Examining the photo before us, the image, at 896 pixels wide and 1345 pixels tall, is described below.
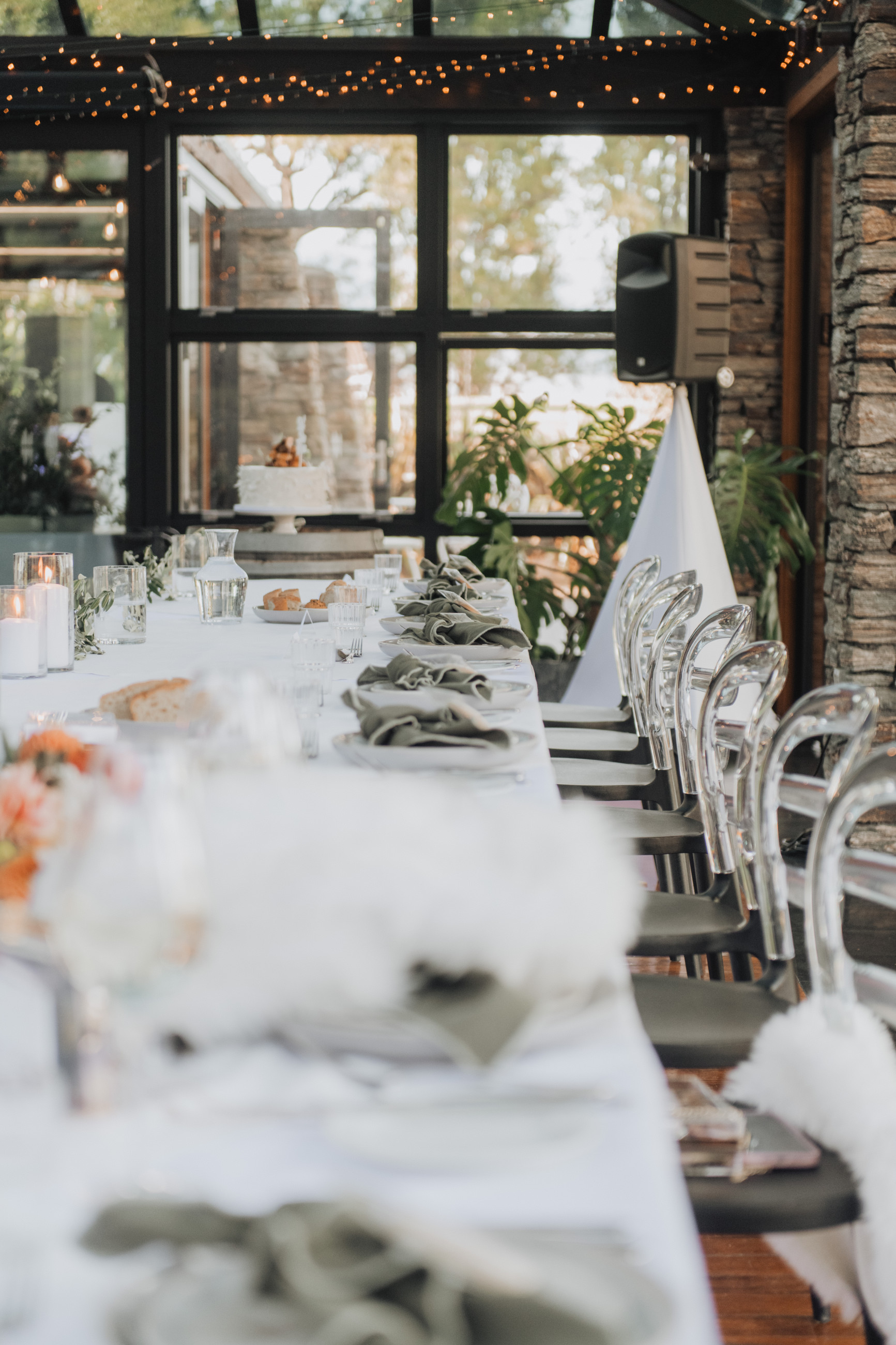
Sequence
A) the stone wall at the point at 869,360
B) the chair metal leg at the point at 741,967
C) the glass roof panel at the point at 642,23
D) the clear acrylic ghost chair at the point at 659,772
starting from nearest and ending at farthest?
the chair metal leg at the point at 741,967 → the clear acrylic ghost chair at the point at 659,772 → the stone wall at the point at 869,360 → the glass roof panel at the point at 642,23

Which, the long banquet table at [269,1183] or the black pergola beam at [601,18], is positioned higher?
the black pergola beam at [601,18]

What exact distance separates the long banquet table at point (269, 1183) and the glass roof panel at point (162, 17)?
6.14 m

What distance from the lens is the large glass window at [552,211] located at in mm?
6379

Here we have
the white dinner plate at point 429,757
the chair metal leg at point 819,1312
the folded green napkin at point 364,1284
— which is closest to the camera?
the folded green napkin at point 364,1284

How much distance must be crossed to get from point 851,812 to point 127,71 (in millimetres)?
5714

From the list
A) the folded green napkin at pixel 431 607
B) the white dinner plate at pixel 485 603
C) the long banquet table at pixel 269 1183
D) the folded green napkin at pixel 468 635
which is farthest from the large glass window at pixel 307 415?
the long banquet table at pixel 269 1183

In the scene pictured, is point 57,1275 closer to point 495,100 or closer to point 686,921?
point 686,921

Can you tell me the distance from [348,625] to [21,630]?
601 millimetres

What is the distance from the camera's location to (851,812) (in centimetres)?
137

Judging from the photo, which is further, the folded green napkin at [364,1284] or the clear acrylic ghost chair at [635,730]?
the clear acrylic ghost chair at [635,730]

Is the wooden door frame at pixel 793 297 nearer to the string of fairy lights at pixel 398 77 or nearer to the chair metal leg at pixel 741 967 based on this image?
the string of fairy lights at pixel 398 77

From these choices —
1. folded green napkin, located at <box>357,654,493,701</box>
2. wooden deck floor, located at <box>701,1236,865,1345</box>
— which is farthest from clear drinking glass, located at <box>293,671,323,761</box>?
wooden deck floor, located at <box>701,1236,865,1345</box>

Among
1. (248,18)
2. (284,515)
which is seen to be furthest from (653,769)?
(248,18)

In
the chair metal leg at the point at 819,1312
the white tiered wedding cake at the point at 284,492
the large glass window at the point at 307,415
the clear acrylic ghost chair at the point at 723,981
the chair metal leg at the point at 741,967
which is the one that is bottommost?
the chair metal leg at the point at 819,1312
